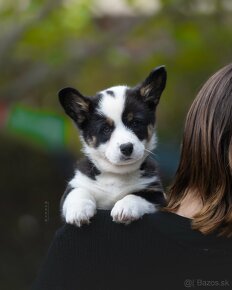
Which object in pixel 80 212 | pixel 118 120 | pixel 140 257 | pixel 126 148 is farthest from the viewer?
pixel 118 120

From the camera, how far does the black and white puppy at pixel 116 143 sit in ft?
11.9

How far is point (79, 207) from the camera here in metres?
3.21

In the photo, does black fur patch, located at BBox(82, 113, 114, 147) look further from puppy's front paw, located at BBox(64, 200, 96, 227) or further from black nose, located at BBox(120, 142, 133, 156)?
puppy's front paw, located at BBox(64, 200, 96, 227)

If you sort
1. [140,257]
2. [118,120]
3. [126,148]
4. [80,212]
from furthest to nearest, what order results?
1. [118,120]
2. [126,148]
3. [80,212]
4. [140,257]

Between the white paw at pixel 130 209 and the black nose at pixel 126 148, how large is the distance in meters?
0.20

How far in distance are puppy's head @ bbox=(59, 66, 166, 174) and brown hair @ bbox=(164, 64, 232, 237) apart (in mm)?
577

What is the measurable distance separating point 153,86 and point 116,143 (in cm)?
33

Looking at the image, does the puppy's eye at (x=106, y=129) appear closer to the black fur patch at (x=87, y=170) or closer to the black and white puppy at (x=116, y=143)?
the black and white puppy at (x=116, y=143)

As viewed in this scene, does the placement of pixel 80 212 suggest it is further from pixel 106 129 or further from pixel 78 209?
pixel 106 129

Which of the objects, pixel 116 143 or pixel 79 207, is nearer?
pixel 79 207

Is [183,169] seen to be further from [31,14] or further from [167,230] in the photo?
[31,14]

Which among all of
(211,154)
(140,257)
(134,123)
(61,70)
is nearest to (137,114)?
(134,123)

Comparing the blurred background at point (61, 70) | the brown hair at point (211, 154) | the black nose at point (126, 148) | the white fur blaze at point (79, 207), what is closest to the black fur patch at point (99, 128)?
the black nose at point (126, 148)

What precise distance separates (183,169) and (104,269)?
0.47m
